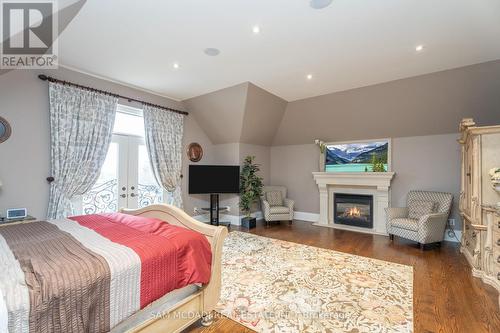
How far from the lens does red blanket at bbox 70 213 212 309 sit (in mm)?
1471

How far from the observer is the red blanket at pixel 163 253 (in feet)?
4.83

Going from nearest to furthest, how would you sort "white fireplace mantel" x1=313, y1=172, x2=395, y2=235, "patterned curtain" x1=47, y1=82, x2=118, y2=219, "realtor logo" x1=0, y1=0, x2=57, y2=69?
1. "realtor logo" x1=0, y1=0, x2=57, y2=69
2. "patterned curtain" x1=47, y1=82, x2=118, y2=219
3. "white fireplace mantel" x1=313, y1=172, x2=395, y2=235

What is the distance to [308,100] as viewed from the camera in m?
4.91

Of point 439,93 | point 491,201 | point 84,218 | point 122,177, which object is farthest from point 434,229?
point 122,177

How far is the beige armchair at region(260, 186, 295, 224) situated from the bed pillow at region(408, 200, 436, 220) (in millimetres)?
2386

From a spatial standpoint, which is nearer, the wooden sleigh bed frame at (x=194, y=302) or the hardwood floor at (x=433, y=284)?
the wooden sleigh bed frame at (x=194, y=302)

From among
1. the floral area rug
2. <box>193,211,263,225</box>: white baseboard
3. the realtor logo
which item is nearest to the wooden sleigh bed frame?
the floral area rug

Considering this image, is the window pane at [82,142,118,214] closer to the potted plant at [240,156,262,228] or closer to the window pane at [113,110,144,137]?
the window pane at [113,110,144,137]

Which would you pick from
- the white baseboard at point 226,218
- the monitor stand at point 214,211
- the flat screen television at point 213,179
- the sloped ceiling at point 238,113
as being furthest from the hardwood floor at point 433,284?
the sloped ceiling at point 238,113

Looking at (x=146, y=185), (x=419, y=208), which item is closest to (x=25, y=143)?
(x=146, y=185)

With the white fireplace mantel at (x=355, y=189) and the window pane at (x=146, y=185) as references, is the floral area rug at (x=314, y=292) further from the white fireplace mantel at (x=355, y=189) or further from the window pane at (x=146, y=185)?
the window pane at (x=146, y=185)

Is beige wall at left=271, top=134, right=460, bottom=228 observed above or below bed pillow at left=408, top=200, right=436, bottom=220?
above

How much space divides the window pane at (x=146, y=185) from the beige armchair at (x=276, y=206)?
2.37 metres

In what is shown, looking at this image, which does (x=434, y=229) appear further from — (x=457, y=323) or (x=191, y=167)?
(x=191, y=167)
